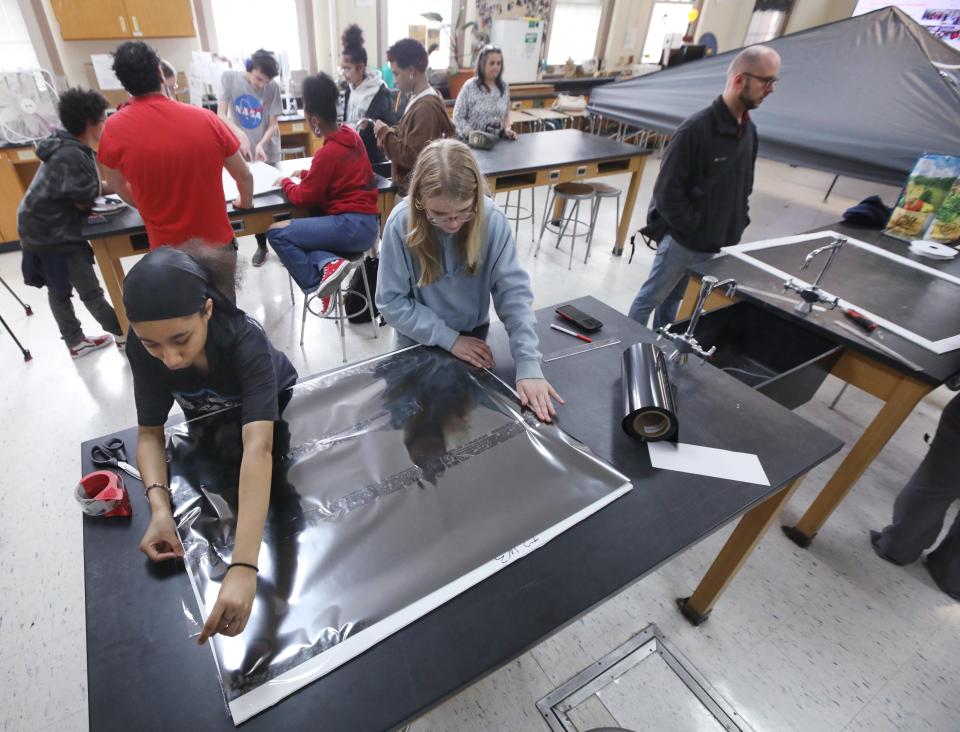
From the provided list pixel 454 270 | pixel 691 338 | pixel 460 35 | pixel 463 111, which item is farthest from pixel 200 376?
pixel 460 35

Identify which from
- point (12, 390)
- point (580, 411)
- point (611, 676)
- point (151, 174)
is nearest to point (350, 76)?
point (151, 174)

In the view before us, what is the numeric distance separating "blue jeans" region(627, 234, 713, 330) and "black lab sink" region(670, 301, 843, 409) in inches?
16.7

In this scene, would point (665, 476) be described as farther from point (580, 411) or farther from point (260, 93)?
point (260, 93)

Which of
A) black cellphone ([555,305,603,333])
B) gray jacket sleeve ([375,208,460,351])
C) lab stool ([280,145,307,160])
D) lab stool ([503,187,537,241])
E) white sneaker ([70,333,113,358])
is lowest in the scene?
white sneaker ([70,333,113,358])

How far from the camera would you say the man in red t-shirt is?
1879 millimetres

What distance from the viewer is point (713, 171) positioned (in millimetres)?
2203

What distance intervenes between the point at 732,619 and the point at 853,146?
248 centimetres

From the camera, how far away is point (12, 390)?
7.81 ft

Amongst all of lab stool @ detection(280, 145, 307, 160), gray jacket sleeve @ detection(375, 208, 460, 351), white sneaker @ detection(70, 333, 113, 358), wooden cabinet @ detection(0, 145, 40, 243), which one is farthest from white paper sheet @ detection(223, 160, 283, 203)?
lab stool @ detection(280, 145, 307, 160)

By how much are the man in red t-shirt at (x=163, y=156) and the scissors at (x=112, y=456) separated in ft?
4.62

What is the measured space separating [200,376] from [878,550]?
2.36 meters

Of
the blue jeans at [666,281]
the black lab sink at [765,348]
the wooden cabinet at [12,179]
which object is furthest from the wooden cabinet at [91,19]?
the black lab sink at [765,348]

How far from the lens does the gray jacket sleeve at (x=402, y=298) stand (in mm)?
1365

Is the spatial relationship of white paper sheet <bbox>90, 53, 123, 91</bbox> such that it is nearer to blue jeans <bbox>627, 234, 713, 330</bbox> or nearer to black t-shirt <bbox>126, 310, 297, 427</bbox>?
black t-shirt <bbox>126, 310, 297, 427</bbox>
